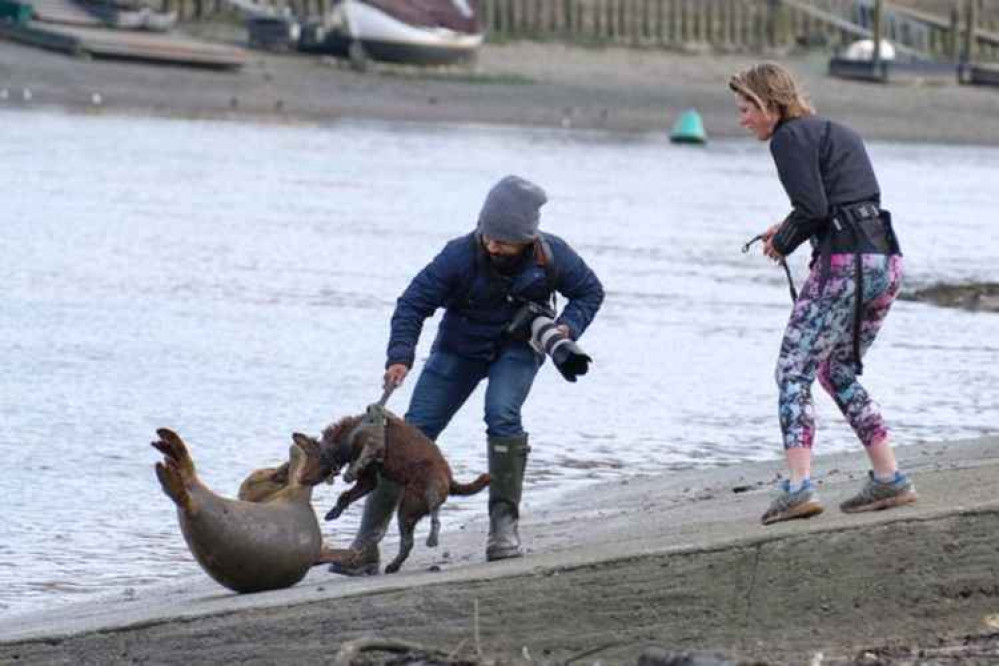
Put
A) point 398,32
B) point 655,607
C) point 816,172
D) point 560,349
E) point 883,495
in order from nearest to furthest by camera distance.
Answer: point 655,607
point 816,172
point 560,349
point 883,495
point 398,32

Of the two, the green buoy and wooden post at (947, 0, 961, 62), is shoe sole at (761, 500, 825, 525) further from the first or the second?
wooden post at (947, 0, 961, 62)

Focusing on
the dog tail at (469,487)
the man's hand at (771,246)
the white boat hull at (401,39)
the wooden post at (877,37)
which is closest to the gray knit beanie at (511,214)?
the man's hand at (771,246)

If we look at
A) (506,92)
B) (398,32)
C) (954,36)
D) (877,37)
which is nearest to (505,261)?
(506,92)

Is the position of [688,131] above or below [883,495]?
below

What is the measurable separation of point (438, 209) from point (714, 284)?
6.35 metres

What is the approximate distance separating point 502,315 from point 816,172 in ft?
3.79

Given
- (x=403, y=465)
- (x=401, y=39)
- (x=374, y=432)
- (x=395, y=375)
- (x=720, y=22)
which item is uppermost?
(x=395, y=375)

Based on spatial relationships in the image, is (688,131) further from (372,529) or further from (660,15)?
(372,529)

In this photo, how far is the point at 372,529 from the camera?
8.10 metres

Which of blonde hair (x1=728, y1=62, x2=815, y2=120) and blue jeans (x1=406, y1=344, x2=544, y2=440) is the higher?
blonde hair (x1=728, y1=62, x2=815, y2=120)

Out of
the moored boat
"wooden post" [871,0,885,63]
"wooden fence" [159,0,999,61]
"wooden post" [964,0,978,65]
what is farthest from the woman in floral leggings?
"wooden post" [964,0,978,65]

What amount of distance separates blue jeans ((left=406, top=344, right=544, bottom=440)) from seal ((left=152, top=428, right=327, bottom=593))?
1.50 feet

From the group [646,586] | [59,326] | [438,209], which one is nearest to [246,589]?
[646,586]

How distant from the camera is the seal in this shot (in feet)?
24.3
